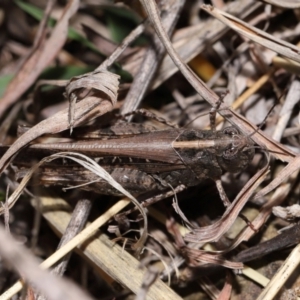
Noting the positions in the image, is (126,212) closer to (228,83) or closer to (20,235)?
(20,235)

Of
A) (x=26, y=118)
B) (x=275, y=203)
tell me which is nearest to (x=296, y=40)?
(x=275, y=203)

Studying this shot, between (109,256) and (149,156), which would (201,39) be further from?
(109,256)

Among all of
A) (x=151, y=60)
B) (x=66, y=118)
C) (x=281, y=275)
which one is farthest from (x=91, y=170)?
(x=281, y=275)

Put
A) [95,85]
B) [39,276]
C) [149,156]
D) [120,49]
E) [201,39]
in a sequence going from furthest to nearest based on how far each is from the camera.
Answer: [201,39], [120,49], [149,156], [95,85], [39,276]

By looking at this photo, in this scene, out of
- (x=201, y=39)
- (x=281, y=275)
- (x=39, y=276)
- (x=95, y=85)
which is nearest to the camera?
(x=39, y=276)

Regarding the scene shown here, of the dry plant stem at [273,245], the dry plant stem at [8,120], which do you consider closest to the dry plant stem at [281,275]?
the dry plant stem at [273,245]

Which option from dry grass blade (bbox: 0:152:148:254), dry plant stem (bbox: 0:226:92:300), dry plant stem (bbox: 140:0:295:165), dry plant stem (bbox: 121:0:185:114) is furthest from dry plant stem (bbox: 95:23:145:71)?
dry plant stem (bbox: 0:226:92:300)
